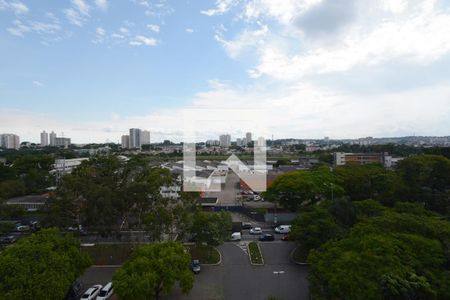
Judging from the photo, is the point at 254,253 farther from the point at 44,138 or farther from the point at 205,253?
the point at 44,138

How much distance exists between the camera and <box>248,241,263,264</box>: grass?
456 inches

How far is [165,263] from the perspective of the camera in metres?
7.98

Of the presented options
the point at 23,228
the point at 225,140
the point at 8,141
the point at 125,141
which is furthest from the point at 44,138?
the point at 23,228

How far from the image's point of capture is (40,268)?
7.35 metres

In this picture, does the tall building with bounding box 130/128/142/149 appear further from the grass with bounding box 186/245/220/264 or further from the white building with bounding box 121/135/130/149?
the grass with bounding box 186/245/220/264

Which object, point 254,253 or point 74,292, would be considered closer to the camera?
point 74,292

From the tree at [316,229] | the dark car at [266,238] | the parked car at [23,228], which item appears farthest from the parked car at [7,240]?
the tree at [316,229]

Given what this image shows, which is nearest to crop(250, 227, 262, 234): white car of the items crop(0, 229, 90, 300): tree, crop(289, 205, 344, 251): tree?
crop(289, 205, 344, 251): tree

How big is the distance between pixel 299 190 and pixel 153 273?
1153 cm

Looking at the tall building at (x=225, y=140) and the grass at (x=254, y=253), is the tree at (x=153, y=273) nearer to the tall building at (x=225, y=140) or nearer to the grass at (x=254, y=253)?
the grass at (x=254, y=253)

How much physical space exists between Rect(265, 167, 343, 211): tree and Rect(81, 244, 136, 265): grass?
9.14 m

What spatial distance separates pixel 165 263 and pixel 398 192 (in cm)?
1393

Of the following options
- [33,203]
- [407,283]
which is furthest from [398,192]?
[33,203]

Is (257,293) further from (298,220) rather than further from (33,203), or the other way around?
(33,203)
